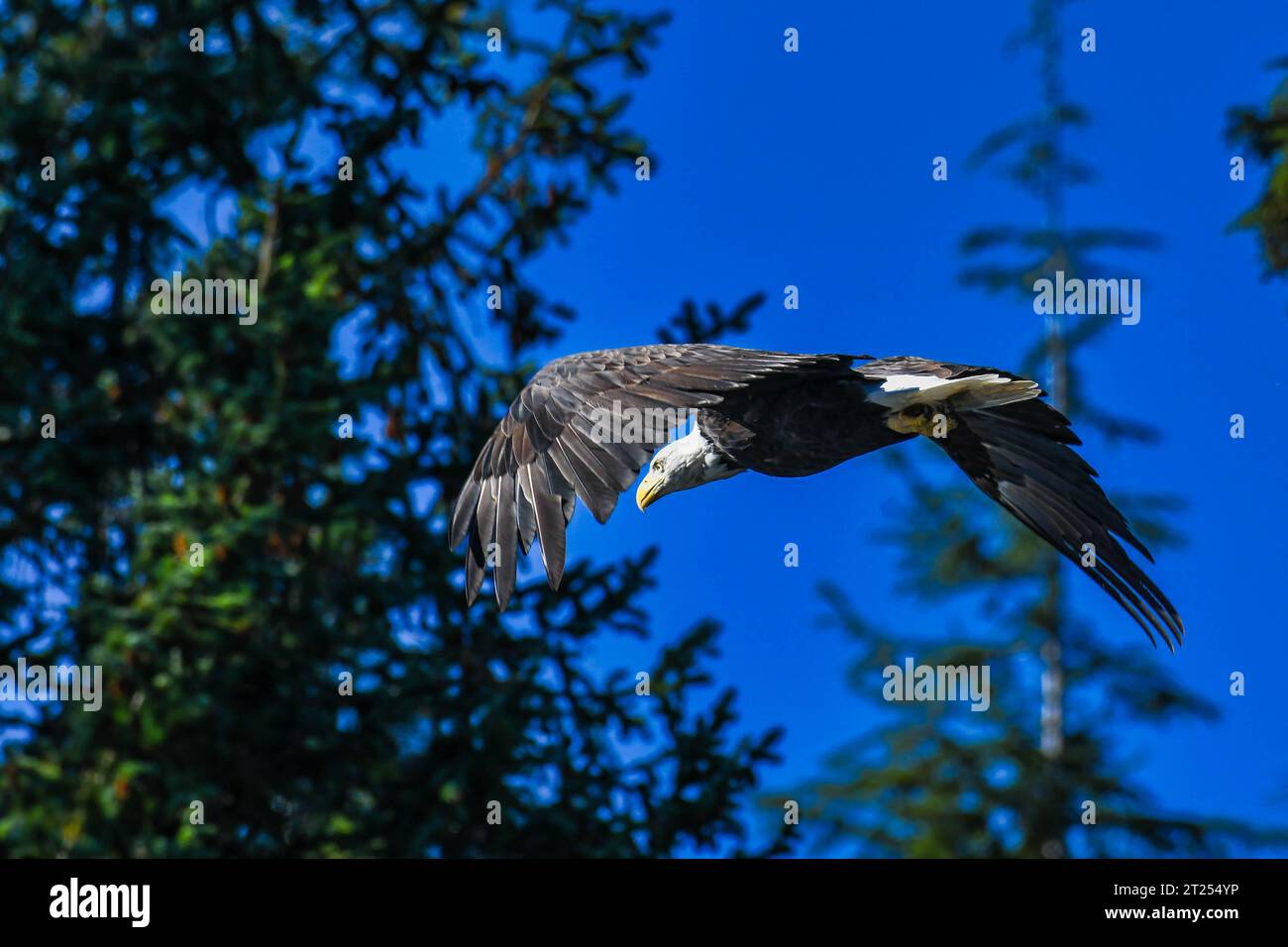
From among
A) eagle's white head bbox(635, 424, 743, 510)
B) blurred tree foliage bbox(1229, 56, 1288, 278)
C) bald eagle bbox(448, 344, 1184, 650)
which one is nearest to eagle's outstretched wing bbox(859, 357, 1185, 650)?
bald eagle bbox(448, 344, 1184, 650)

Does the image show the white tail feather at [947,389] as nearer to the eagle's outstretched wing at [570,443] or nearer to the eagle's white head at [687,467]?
the eagle's outstretched wing at [570,443]

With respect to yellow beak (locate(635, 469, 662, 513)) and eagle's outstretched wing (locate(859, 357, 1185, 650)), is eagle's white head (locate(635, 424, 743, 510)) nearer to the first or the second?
yellow beak (locate(635, 469, 662, 513))

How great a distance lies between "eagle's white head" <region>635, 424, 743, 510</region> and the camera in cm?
778

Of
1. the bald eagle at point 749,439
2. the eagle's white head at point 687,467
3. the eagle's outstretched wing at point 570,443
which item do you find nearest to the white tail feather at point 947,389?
the bald eagle at point 749,439

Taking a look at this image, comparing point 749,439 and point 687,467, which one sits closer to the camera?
point 749,439

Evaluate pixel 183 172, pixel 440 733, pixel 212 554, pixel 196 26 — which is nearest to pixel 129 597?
pixel 212 554

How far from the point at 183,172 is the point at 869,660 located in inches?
345

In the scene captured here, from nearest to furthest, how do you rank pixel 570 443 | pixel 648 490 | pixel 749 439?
1. pixel 570 443
2. pixel 749 439
3. pixel 648 490

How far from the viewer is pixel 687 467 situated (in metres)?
7.84

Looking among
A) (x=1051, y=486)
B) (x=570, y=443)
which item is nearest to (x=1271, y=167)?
(x=1051, y=486)

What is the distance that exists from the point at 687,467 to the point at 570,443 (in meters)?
1.14

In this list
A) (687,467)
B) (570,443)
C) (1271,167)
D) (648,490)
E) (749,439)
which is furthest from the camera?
(1271,167)

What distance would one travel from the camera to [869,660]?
18.1 m

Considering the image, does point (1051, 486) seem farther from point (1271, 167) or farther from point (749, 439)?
point (1271, 167)
